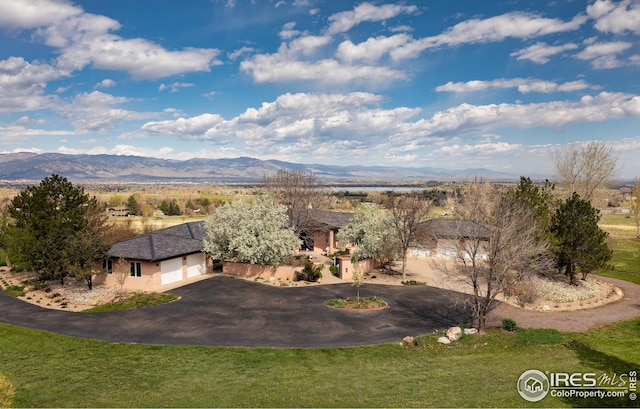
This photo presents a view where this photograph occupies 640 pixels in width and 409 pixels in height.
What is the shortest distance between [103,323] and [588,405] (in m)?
26.1

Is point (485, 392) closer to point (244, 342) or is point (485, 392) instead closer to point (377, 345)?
point (377, 345)

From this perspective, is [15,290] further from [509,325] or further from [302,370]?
[509,325]

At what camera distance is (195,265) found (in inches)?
1519

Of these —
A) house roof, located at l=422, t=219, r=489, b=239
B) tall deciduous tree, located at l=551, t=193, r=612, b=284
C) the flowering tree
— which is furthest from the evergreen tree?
tall deciduous tree, located at l=551, t=193, r=612, b=284

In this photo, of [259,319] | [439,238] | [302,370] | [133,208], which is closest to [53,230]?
[259,319]

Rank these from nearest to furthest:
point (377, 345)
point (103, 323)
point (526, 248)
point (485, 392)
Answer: point (485, 392) → point (377, 345) → point (526, 248) → point (103, 323)

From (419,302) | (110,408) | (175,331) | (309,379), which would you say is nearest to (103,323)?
(175,331)

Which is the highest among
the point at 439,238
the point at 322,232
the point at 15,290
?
the point at 322,232

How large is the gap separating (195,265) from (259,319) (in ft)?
52.1

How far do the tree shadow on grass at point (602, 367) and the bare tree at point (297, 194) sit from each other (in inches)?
1274

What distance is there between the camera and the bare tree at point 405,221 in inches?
1469

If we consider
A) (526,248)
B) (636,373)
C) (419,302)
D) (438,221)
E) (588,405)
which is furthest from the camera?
(438,221)

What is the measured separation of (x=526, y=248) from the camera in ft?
72.7

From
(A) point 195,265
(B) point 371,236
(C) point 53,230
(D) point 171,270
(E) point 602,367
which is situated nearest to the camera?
(E) point 602,367
